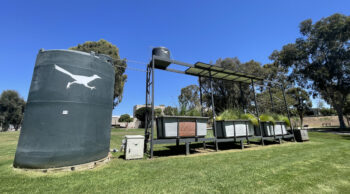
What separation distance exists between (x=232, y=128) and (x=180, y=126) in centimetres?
252

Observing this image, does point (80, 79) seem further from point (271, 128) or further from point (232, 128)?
point (271, 128)

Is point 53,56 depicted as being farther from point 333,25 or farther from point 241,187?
point 333,25

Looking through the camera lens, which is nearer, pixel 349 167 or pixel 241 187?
pixel 241 187

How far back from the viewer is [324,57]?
19469mm

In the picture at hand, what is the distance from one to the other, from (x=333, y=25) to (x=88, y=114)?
28908mm

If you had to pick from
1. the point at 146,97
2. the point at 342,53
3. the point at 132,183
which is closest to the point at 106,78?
the point at 146,97

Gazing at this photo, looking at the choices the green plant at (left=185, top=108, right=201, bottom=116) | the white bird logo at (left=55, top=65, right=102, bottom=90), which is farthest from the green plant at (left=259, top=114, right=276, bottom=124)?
the white bird logo at (left=55, top=65, right=102, bottom=90)

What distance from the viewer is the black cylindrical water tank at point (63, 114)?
318cm

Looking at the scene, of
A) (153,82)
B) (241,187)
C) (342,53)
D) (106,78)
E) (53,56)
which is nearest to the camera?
(241,187)

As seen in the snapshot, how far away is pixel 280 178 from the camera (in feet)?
8.75

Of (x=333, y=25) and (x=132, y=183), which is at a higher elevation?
(x=333, y=25)

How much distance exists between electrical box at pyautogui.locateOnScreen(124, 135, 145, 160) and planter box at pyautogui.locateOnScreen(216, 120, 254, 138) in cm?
337

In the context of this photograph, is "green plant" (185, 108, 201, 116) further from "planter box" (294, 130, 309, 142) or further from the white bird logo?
"planter box" (294, 130, 309, 142)

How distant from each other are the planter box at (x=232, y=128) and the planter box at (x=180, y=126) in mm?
991
